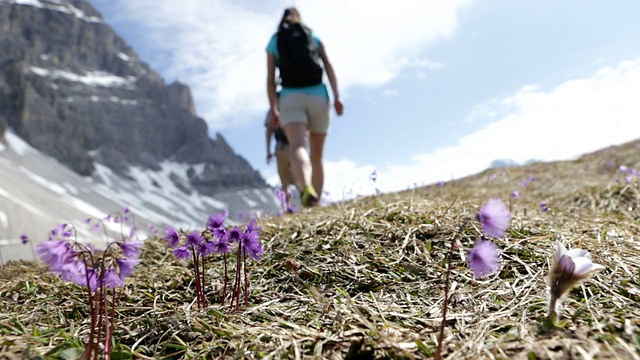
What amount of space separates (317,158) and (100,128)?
142 m

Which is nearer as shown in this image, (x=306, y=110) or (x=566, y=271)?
(x=566, y=271)

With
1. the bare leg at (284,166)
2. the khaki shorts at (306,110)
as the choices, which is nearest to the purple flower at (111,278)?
the khaki shorts at (306,110)

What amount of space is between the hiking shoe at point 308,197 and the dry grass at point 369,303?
1929 millimetres

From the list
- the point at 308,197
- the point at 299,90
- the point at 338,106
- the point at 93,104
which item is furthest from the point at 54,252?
the point at 93,104

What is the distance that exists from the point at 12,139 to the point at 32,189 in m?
27.6

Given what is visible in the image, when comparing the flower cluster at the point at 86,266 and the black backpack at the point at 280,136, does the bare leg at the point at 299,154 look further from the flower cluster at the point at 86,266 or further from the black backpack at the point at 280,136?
the flower cluster at the point at 86,266

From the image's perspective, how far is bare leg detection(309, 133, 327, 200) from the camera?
5848 millimetres

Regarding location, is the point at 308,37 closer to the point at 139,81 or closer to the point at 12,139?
the point at 12,139

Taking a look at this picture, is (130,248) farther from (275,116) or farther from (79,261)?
(275,116)

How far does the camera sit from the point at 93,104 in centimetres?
13638

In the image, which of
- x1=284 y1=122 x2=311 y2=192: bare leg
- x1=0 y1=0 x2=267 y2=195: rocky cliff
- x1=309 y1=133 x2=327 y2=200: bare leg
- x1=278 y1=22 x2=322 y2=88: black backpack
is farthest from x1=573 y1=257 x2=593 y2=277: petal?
x1=0 y1=0 x2=267 y2=195: rocky cliff

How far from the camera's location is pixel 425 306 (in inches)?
66.5

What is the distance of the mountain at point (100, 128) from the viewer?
10006 centimetres

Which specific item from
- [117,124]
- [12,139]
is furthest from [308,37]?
[117,124]
